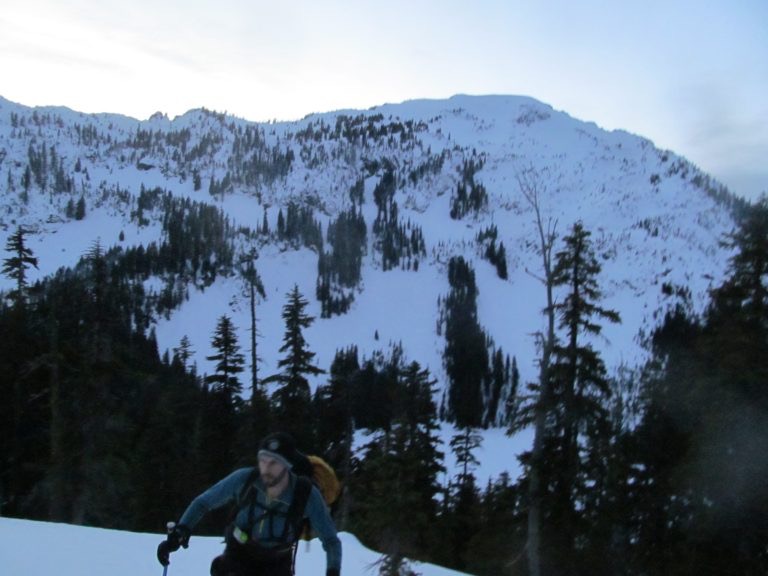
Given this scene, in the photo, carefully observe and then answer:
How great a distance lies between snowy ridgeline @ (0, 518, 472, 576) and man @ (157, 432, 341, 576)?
319 centimetres

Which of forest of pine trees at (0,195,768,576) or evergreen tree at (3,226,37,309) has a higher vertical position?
evergreen tree at (3,226,37,309)

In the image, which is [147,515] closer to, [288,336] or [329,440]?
[288,336]

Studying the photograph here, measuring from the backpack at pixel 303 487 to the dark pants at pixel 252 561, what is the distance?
8.4 inches

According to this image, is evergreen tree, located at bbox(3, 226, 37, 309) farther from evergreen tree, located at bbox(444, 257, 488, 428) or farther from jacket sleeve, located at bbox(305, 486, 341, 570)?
evergreen tree, located at bbox(444, 257, 488, 428)

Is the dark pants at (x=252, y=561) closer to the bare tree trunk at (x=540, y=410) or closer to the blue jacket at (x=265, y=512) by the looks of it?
the blue jacket at (x=265, y=512)

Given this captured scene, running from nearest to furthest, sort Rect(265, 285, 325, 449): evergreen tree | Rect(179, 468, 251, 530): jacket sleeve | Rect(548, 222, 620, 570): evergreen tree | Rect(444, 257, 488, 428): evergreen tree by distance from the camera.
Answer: Rect(179, 468, 251, 530): jacket sleeve → Rect(548, 222, 620, 570): evergreen tree → Rect(265, 285, 325, 449): evergreen tree → Rect(444, 257, 488, 428): evergreen tree

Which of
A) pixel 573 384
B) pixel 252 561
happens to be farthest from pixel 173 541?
pixel 573 384

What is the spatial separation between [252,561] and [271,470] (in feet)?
2.27

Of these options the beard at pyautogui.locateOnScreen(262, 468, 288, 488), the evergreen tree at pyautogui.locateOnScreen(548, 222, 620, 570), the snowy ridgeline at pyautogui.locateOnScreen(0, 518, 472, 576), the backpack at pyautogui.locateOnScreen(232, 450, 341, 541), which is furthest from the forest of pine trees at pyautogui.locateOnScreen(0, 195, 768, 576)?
the beard at pyautogui.locateOnScreen(262, 468, 288, 488)

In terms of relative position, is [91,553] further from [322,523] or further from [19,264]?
[19,264]

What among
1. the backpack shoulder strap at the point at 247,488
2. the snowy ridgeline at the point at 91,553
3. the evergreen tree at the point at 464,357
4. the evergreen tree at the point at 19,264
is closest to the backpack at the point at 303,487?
the backpack shoulder strap at the point at 247,488

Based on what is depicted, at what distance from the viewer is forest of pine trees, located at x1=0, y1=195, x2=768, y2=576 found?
1487cm

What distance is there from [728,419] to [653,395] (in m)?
5.47

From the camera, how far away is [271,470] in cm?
432
